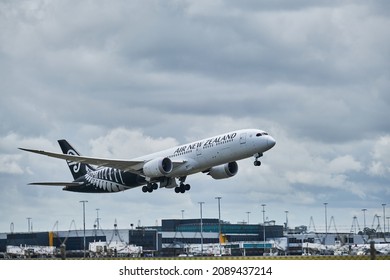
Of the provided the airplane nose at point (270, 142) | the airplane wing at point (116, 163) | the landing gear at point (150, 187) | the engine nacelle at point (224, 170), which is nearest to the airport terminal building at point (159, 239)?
the engine nacelle at point (224, 170)

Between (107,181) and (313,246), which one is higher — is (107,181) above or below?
above

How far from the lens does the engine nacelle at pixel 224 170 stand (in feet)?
324

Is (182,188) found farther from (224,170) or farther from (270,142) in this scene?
(270,142)

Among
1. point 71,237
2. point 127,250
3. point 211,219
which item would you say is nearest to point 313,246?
point 127,250

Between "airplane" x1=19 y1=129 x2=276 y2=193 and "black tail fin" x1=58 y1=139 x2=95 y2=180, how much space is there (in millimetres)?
126

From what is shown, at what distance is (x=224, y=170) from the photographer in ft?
325

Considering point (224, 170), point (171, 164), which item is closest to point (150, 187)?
point (171, 164)

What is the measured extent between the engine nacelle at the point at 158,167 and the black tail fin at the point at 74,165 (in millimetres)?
19430

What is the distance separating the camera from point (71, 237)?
125125 millimetres

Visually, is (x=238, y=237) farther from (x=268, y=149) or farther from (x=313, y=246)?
(x=268, y=149)

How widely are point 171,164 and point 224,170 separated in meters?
8.29

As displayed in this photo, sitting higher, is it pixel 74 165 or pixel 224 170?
pixel 74 165
